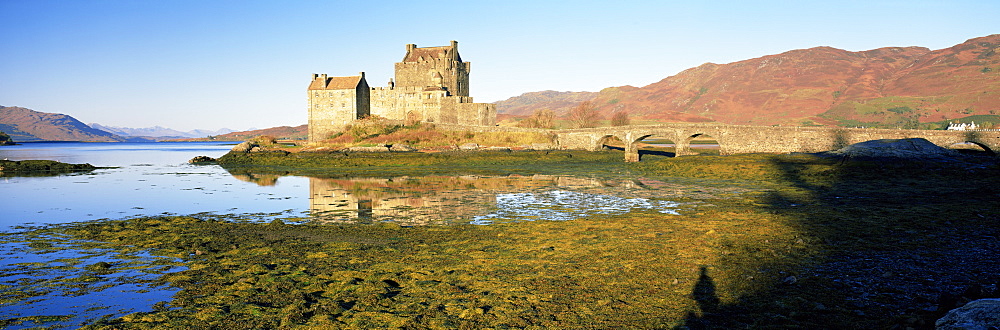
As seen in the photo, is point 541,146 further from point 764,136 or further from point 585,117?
point 585,117

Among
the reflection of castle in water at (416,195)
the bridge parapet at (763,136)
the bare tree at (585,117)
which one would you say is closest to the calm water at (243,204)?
Answer: the reflection of castle in water at (416,195)

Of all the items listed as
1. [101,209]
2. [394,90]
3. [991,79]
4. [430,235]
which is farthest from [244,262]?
[991,79]

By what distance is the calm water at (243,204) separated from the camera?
32.4ft

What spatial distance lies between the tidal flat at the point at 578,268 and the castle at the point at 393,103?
222ft

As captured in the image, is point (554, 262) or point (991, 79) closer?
point (554, 262)

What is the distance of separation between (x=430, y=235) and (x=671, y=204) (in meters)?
11.1

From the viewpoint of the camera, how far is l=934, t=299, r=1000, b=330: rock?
576cm

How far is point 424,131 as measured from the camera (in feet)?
245

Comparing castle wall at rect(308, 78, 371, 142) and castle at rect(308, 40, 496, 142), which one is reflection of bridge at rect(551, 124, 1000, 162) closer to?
castle at rect(308, 40, 496, 142)

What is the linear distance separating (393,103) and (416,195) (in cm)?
6459

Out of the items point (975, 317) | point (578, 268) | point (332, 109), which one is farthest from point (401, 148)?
point (975, 317)

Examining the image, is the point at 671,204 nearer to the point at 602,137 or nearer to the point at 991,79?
the point at 602,137

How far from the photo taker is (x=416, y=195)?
26.5 metres

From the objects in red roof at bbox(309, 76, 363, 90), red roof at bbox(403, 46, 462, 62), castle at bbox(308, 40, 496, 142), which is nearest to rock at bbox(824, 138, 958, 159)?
castle at bbox(308, 40, 496, 142)
